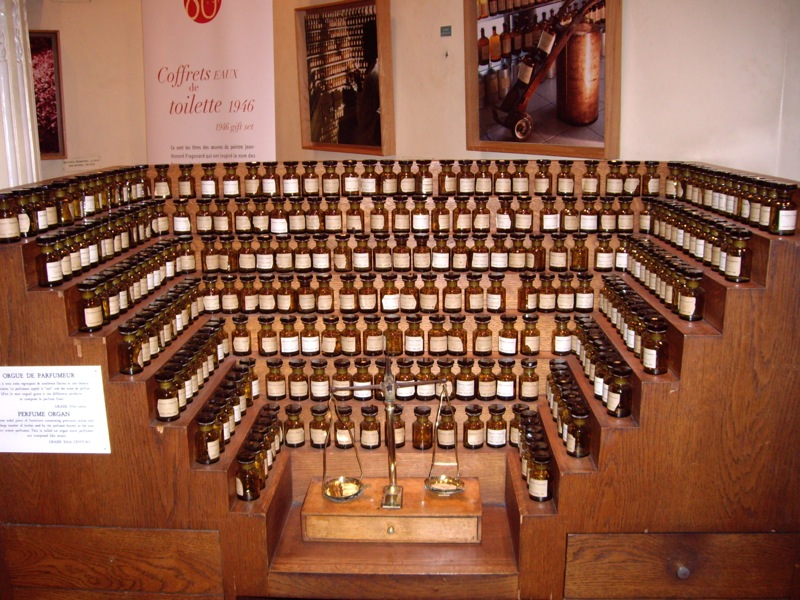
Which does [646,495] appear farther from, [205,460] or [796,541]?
[205,460]

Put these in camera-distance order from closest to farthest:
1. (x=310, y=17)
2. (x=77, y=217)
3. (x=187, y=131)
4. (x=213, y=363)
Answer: (x=77, y=217)
(x=213, y=363)
(x=187, y=131)
(x=310, y=17)

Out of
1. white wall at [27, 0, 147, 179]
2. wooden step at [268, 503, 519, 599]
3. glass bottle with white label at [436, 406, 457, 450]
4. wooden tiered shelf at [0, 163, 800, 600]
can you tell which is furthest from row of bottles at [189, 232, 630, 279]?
white wall at [27, 0, 147, 179]

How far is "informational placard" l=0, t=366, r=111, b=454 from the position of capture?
287cm

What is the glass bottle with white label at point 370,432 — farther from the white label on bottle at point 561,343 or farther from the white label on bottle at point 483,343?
the white label on bottle at point 561,343

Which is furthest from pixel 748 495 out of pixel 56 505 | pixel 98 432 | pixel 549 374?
pixel 56 505

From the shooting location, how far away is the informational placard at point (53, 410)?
287 centimetres

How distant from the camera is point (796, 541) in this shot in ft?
9.60

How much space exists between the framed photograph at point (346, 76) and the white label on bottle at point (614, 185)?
141cm

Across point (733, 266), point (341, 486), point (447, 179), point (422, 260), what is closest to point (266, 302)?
point (422, 260)

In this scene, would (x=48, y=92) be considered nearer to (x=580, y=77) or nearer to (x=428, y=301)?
(x=428, y=301)

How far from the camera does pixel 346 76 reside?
4.60m

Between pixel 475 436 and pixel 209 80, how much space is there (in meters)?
2.08

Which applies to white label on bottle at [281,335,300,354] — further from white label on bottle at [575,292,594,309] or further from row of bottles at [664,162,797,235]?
row of bottles at [664,162,797,235]

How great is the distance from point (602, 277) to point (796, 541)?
4.38ft
